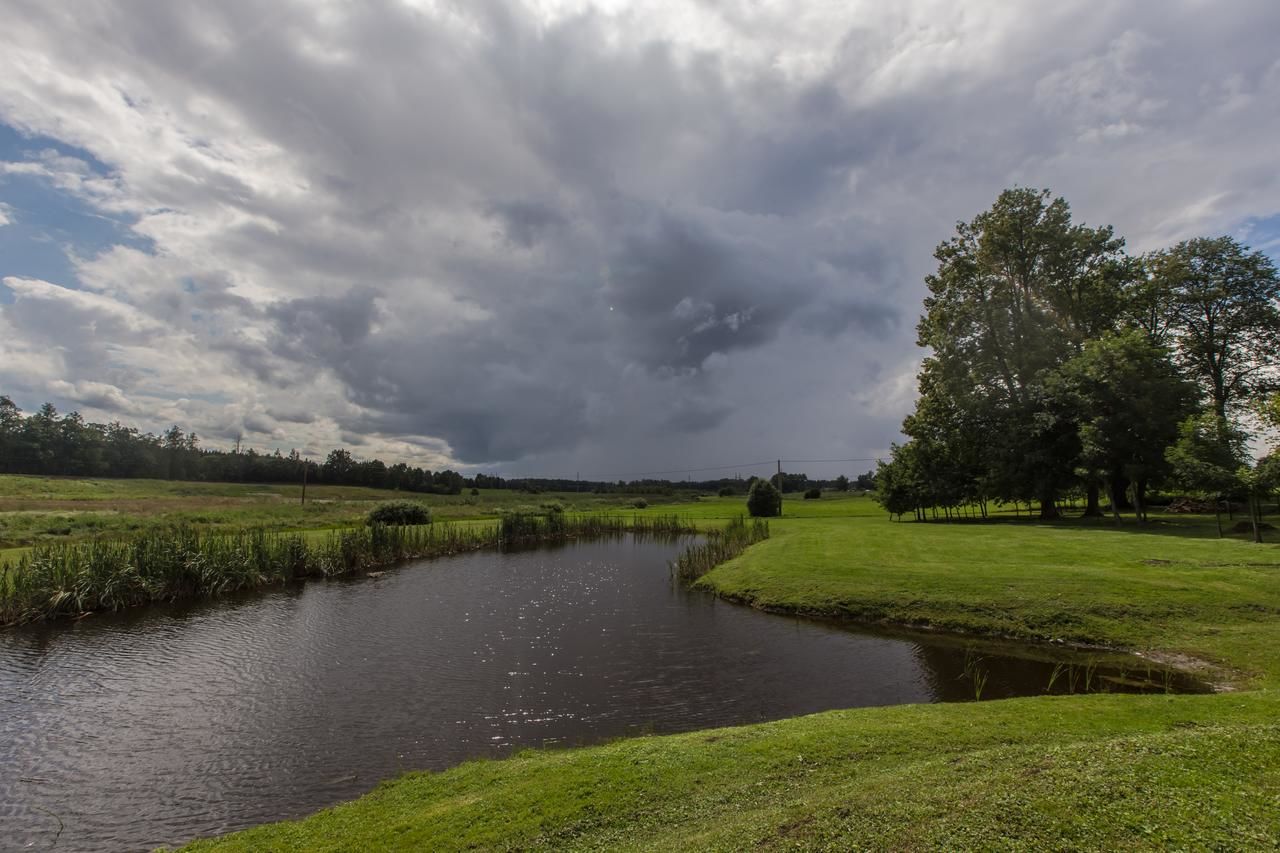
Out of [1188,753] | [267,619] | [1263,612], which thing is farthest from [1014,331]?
[267,619]

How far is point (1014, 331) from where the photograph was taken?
39500 millimetres

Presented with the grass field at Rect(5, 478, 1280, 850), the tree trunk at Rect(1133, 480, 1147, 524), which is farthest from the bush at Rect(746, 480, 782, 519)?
the grass field at Rect(5, 478, 1280, 850)

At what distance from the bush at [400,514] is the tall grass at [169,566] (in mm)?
12470

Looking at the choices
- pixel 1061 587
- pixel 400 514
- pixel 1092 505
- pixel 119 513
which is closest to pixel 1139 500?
pixel 1092 505

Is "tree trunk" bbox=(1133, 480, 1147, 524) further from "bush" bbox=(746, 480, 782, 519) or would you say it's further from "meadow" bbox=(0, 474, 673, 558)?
"meadow" bbox=(0, 474, 673, 558)

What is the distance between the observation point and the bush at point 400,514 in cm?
4888

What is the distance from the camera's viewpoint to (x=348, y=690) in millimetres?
12906

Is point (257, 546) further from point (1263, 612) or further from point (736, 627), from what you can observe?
point (1263, 612)

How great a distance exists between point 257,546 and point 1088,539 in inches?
1497

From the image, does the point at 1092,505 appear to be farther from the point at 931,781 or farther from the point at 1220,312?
the point at 931,781

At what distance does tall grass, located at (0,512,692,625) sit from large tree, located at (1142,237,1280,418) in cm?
5507

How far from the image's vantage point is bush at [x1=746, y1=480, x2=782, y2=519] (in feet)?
195

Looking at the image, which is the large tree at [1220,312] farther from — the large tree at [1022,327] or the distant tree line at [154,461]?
the distant tree line at [154,461]

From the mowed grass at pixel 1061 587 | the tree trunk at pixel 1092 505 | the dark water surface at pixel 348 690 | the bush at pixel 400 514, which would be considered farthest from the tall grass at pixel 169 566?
the tree trunk at pixel 1092 505
